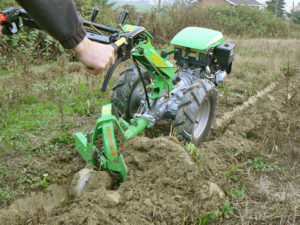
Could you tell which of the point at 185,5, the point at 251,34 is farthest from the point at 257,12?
the point at 185,5

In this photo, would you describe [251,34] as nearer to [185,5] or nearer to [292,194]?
[185,5]

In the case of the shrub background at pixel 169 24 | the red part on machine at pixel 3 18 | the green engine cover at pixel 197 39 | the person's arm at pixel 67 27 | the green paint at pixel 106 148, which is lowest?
the shrub background at pixel 169 24

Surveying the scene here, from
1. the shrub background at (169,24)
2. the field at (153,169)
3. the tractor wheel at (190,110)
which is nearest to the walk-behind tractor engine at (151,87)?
the tractor wheel at (190,110)

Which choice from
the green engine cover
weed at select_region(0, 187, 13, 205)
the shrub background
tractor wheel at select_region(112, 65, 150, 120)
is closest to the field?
weed at select_region(0, 187, 13, 205)

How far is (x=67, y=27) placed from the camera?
1.54 meters

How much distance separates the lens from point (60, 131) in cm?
439

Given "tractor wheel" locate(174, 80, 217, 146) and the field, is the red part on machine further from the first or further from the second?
"tractor wheel" locate(174, 80, 217, 146)

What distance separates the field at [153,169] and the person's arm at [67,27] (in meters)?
1.16

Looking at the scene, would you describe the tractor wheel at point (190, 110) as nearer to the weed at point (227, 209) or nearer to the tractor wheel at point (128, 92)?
the tractor wheel at point (128, 92)

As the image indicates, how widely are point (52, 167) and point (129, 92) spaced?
1.40m

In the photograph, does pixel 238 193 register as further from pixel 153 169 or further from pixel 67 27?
pixel 67 27

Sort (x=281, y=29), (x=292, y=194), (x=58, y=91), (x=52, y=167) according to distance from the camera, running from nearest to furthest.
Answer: (x=292, y=194) < (x=52, y=167) < (x=58, y=91) < (x=281, y=29)

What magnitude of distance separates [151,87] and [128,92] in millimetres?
469

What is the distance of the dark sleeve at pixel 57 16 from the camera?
4.76ft
